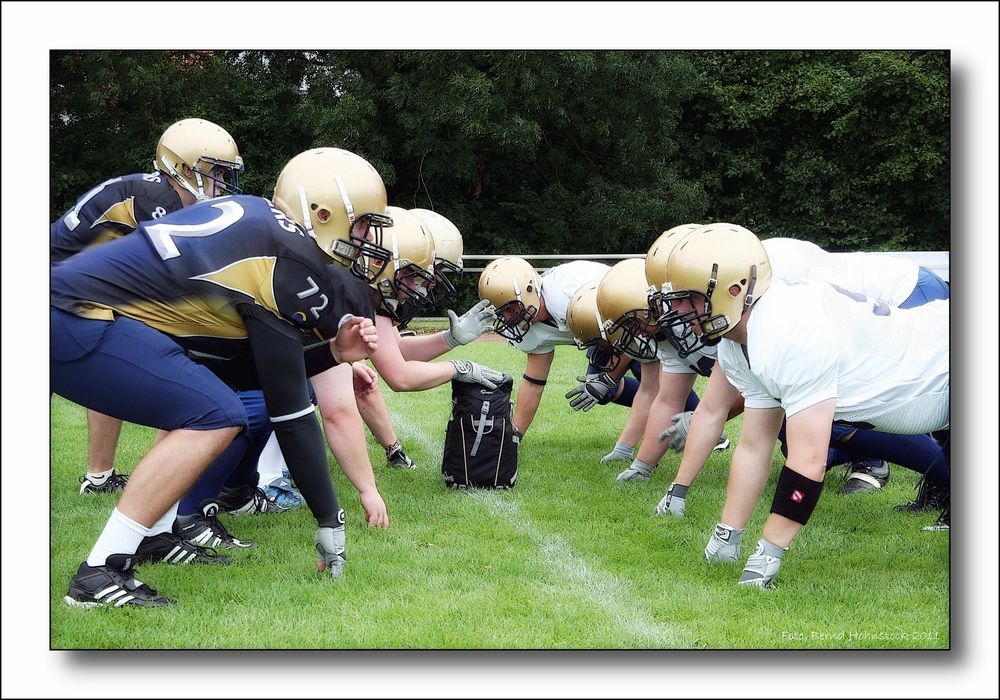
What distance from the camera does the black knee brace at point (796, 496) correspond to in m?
2.77

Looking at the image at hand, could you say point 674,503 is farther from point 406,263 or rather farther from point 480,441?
Result: point 406,263

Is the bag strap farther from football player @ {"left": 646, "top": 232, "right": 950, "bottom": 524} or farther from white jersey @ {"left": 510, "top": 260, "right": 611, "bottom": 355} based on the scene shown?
white jersey @ {"left": 510, "top": 260, "right": 611, "bottom": 355}

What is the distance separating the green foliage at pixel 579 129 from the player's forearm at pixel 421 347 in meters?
0.70

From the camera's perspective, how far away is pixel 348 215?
9.91 ft

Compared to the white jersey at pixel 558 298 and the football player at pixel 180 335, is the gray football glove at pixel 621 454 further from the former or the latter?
the football player at pixel 180 335

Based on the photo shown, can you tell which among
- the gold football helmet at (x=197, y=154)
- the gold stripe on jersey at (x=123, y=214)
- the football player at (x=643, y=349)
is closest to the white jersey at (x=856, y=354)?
the football player at (x=643, y=349)

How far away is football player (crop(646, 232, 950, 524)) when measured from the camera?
3.63 m

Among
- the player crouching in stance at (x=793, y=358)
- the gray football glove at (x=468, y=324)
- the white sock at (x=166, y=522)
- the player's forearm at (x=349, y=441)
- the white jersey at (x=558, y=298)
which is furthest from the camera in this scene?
the white jersey at (x=558, y=298)

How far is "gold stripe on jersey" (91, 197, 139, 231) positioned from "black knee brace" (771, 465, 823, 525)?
2.80 meters

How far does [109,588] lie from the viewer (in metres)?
2.75

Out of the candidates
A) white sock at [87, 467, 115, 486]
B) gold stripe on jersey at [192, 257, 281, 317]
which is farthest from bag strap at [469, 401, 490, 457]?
gold stripe on jersey at [192, 257, 281, 317]

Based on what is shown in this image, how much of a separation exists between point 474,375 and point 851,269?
5.68 ft

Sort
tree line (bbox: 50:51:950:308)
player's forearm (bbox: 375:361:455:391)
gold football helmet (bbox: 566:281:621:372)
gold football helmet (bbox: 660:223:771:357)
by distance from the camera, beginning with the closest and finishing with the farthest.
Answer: gold football helmet (bbox: 660:223:771:357) → tree line (bbox: 50:51:950:308) → player's forearm (bbox: 375:361:455:391) → gold football helmet (bbox: 566:281:621:372)

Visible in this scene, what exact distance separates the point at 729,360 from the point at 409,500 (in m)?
1.61
